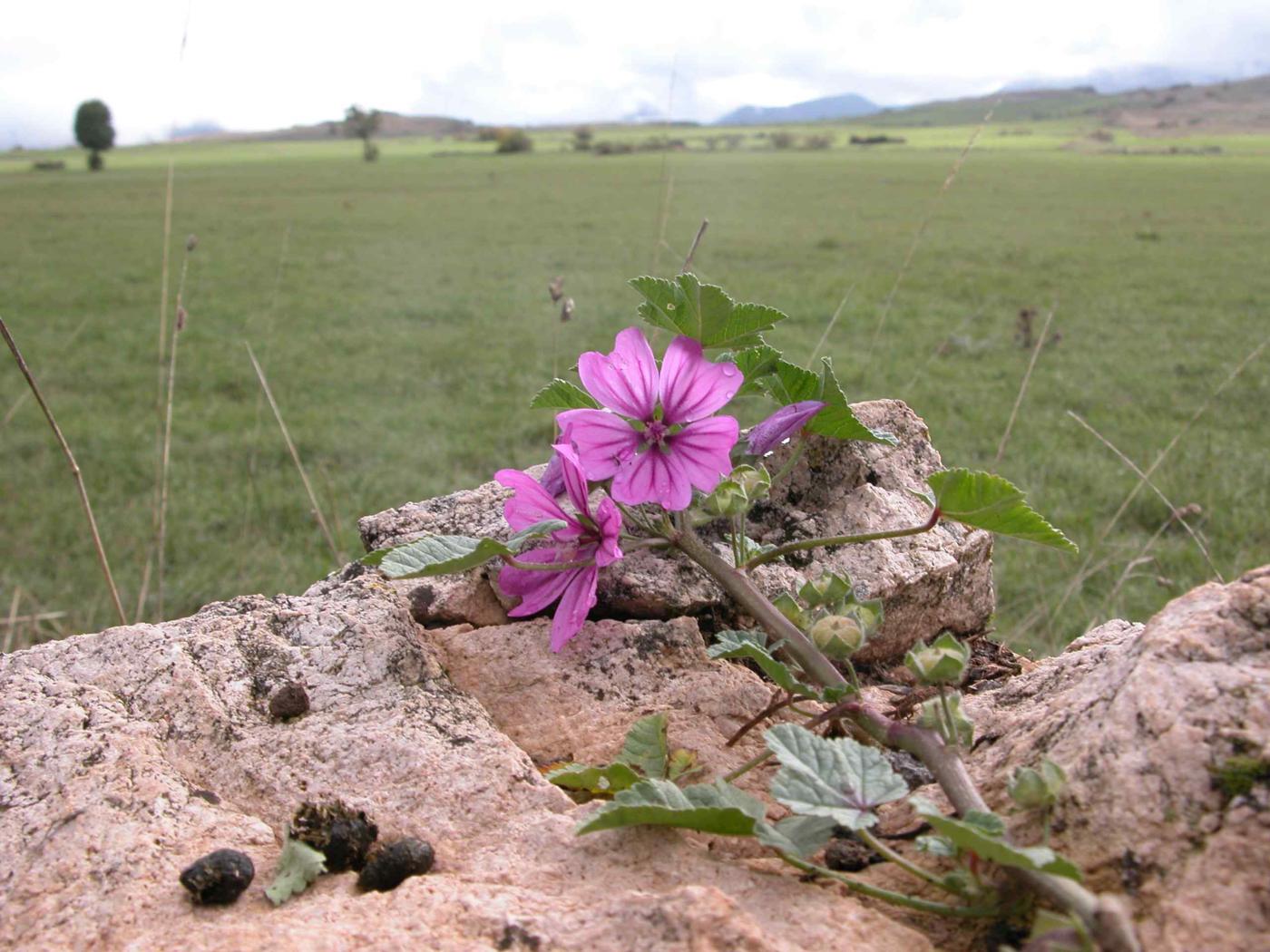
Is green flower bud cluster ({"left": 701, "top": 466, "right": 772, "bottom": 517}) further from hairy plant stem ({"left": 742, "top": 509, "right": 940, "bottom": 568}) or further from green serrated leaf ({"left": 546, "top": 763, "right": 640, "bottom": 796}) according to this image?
green serrated leaf ({"left": 546, "top": 763, "right": 640, "bottom": 796})

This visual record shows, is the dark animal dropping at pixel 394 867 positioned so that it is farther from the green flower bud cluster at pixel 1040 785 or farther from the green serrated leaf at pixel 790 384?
the green serrated leaf at pixel 790 384

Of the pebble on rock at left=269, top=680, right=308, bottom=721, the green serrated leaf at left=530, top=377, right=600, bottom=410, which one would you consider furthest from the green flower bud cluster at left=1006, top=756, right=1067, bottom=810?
the pebble on rock at left=269, top=680, right=308, bottom=721

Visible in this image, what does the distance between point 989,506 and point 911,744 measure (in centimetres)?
26

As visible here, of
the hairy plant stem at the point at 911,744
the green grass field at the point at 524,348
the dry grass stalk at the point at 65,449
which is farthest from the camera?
the green grass field at the point at 524,348

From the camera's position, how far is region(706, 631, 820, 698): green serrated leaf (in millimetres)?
1075

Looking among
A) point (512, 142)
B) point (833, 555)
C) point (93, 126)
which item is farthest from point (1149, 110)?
point (833, 555)

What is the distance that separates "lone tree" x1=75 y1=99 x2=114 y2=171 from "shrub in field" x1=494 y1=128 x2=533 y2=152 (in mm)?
15045

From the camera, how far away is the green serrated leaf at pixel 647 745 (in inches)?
44.1

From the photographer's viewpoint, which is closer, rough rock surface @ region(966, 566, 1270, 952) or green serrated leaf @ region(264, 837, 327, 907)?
rough rock surface @ region(966, 566, 1270, 952)

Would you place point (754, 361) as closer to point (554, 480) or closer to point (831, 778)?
point (554, 480)

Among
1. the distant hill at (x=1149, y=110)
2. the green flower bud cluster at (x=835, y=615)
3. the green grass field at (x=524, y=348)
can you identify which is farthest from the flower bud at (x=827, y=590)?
the distant hill at (x=1149, y=110)

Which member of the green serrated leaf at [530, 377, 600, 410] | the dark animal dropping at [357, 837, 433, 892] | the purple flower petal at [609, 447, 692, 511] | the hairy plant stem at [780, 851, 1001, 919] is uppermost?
the green serrated leaf at [530, 377, 600, 410]

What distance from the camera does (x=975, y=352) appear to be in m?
7.91

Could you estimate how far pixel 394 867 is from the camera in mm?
995
